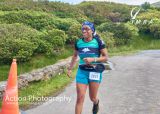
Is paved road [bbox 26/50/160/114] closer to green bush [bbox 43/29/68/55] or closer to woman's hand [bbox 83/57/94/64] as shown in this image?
woman's hand [bbox 83/57/94/64]

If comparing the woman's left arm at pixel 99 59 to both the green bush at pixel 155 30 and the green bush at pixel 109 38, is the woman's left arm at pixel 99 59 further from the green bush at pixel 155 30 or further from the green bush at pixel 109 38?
the green bush at pixel 155 30

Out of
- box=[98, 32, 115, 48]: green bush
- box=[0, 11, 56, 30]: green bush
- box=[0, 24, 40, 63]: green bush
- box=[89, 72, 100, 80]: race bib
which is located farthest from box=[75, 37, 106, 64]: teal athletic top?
box=[98, 32, 115, 48]: green bush

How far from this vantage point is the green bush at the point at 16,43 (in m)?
12.5

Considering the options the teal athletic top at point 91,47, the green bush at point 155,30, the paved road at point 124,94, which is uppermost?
the teal athletic top at point 91,47

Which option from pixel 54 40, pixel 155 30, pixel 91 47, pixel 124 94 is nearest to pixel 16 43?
pixel 54 40

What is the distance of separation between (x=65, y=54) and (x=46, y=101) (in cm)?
605

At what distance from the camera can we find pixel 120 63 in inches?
746

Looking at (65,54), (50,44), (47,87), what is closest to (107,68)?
(65,54)

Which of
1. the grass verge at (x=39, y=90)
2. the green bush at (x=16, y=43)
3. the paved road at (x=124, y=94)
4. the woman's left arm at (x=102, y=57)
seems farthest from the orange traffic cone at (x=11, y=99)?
the green bush at (x=16, y=43)

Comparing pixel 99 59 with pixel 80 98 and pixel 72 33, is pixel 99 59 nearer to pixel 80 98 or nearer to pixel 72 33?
pixel 80 98

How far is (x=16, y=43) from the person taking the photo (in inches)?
506

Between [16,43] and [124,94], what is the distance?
344 cm

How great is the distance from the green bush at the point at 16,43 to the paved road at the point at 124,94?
159 centimetres

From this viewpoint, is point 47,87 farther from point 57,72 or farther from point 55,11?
point 55,11
